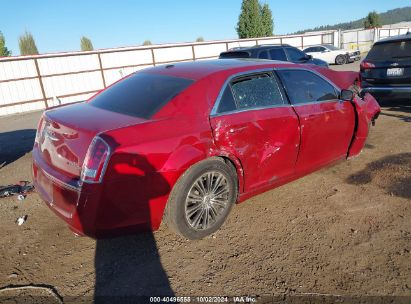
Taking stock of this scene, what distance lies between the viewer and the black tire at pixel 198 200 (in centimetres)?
301

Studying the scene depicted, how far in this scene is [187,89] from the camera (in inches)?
128

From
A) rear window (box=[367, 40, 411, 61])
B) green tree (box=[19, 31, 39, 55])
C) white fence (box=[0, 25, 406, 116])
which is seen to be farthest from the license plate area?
green tree (box=[19, 31, 39, 55])

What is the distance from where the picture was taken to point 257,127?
11.3 feet

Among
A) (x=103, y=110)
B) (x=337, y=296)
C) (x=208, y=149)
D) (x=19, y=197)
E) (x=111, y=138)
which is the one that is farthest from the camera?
(x=19, y=197)

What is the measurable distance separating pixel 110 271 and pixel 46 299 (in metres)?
0.52

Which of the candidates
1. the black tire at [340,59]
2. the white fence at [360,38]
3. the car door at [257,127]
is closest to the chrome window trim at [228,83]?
the car door at [257,127]

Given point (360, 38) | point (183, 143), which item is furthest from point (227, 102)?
point (360, 38)

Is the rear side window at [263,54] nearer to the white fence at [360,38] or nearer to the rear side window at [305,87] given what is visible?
the rear side window at [305,87]

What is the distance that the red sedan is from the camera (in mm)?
2711

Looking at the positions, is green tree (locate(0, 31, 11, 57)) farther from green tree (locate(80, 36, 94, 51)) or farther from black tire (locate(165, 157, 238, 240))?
black tire (locate(165, 157, 238, 240))

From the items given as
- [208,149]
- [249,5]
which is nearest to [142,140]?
[208,149]

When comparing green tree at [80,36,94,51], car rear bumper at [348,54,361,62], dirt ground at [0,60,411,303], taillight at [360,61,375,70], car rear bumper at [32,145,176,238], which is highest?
green tree at [80,36,94,51]

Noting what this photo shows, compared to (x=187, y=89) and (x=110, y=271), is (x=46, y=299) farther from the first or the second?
(x=187, y=89)

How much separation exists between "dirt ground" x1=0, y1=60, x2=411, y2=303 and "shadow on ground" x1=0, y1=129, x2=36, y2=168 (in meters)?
2.49
